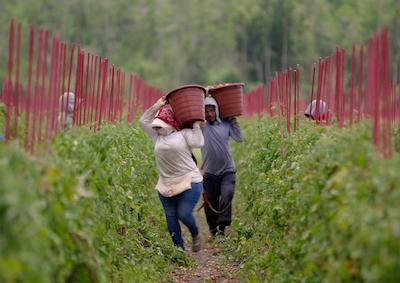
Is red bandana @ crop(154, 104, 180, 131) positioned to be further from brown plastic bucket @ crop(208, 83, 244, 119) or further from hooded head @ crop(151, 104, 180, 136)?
brown plastic bucket @ crop(208, 83, 244, 119)

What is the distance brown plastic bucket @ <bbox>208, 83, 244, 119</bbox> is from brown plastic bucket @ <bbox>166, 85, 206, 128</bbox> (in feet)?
5.51

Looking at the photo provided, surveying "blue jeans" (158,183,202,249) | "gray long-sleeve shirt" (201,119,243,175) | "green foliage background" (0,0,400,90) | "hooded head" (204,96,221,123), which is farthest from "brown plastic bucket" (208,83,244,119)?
"green foliage background" (0,0,400,90)

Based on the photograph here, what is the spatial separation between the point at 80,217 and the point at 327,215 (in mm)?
Result: 1800

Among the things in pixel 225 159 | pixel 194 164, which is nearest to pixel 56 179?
pixel 194 164

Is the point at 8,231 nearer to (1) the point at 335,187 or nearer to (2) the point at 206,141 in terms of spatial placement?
(1) the point at 335,187

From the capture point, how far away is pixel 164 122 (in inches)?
382

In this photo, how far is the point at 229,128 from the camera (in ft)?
38.2

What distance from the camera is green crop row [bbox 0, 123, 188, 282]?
4758 mm

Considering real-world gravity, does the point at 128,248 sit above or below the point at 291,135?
below

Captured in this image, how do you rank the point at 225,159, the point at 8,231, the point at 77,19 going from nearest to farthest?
the point at 8,231 → the point at 225,159 → the point at 77,19

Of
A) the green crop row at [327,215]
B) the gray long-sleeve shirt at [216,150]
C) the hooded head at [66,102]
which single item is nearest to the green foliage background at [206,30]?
the hooded head at [66,102]

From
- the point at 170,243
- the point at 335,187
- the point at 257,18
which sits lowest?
the point at 170,243

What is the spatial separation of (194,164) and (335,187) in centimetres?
387

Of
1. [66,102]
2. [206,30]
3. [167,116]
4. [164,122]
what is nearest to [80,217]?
[66,102]
